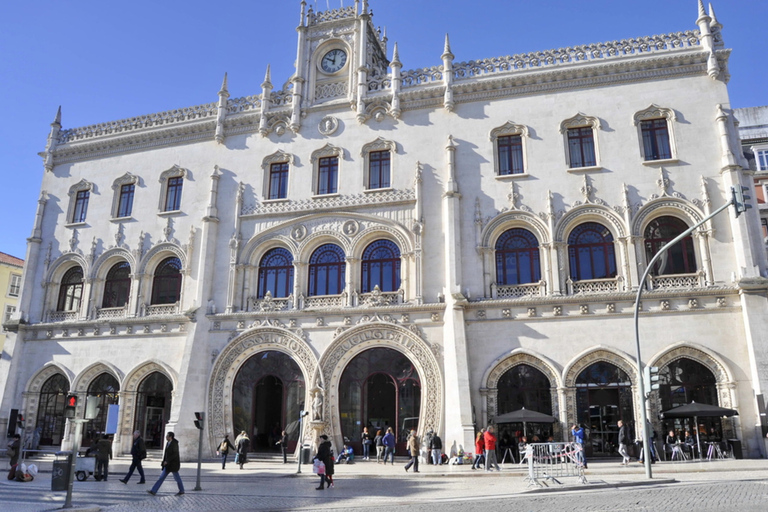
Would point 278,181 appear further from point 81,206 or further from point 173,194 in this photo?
point 81,206

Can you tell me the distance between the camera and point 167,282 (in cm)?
3284

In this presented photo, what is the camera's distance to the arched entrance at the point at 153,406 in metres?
31.3

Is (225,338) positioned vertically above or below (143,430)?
above

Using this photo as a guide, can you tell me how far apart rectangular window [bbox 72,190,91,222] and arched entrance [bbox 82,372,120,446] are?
9.25 meters

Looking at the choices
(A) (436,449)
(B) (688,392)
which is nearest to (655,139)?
(B) (688,392)

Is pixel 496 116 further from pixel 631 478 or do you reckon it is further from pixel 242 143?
pixel 631 478

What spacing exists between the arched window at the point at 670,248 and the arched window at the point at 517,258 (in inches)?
181

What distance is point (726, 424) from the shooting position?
24.2 m

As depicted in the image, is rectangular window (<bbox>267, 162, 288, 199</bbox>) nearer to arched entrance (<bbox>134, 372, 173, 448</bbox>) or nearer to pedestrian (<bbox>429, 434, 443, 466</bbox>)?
arched entrance (<bbox>134, 372, 173, 448</bbox>)

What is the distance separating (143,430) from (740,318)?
2704cm

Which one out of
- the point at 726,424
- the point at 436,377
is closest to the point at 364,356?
the point at 436,377

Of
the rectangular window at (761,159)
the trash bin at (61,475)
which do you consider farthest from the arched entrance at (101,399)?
the rectangular window at (761,159)

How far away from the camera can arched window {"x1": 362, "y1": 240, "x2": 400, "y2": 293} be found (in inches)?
1162

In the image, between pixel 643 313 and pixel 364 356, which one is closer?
pixel 643 313
